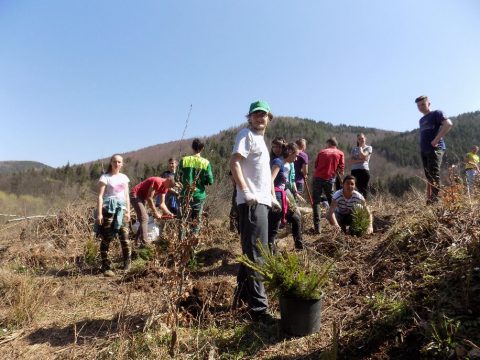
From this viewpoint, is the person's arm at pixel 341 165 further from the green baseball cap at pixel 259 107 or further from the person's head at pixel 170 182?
the green baseball cap at pixel 259 107

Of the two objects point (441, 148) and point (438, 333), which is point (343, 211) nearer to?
point (441, 148)

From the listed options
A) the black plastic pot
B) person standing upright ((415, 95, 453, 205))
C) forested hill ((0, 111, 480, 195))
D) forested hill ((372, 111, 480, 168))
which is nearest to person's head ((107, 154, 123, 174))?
the black plastic pot

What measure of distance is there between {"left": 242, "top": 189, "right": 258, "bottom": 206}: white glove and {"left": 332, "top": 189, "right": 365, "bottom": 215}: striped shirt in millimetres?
2722

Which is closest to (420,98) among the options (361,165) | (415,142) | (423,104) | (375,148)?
(423,104)

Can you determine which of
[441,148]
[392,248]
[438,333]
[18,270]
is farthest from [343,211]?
[18,270]

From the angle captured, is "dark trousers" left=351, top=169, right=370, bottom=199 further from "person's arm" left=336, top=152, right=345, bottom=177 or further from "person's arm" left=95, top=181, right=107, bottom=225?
"person's arm" left=95, top=181, right=107, bottom=225

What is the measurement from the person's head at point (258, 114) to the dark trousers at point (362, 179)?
401 cm

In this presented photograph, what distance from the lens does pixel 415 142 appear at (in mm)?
76188

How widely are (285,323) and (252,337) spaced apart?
0.98 ft

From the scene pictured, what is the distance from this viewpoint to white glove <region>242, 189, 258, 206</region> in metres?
3.10

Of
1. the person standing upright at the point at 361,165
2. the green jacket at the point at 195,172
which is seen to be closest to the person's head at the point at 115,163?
the green jacket at the point at 195,172

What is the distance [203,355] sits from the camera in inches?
106

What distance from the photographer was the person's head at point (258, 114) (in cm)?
329

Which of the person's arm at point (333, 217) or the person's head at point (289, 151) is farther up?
the person's head at point (289, 151)
